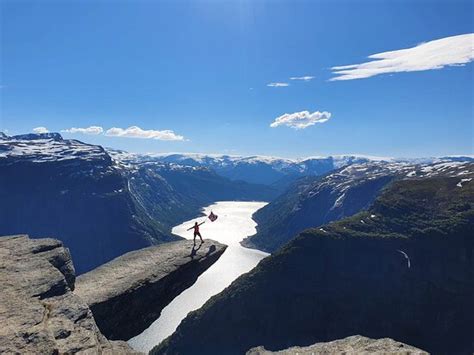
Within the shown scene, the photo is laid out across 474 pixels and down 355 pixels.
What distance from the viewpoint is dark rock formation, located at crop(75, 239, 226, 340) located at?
35.5 meters

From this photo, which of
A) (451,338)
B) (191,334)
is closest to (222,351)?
(191,334)

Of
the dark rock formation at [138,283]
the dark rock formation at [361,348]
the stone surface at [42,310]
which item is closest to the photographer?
the stone surface at [42,310]

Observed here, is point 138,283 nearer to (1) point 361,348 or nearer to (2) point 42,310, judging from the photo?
(2) point 42,310

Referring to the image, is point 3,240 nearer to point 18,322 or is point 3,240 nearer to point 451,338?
point 18,322

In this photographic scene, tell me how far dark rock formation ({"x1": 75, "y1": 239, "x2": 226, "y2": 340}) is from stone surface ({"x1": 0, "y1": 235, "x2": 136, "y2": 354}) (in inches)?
156

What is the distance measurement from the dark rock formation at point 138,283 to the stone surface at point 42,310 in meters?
3.96

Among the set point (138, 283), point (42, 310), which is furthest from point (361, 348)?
point (42, 310)

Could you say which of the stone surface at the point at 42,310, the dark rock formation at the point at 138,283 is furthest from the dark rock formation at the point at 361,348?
the stone surface at the point at 42,310

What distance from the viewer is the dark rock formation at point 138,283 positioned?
35.5 meters

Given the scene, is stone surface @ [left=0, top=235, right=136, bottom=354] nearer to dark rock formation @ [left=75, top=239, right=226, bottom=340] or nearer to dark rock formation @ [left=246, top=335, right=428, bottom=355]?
dark rock formation @ [left=75, top=239, right=226, bottom=340]

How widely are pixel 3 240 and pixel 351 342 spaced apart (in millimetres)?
34154

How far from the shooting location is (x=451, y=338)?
198875 mm

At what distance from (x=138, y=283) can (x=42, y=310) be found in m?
13.1

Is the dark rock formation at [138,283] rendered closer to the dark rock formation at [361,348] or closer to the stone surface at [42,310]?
the stone surface at [42,310]
